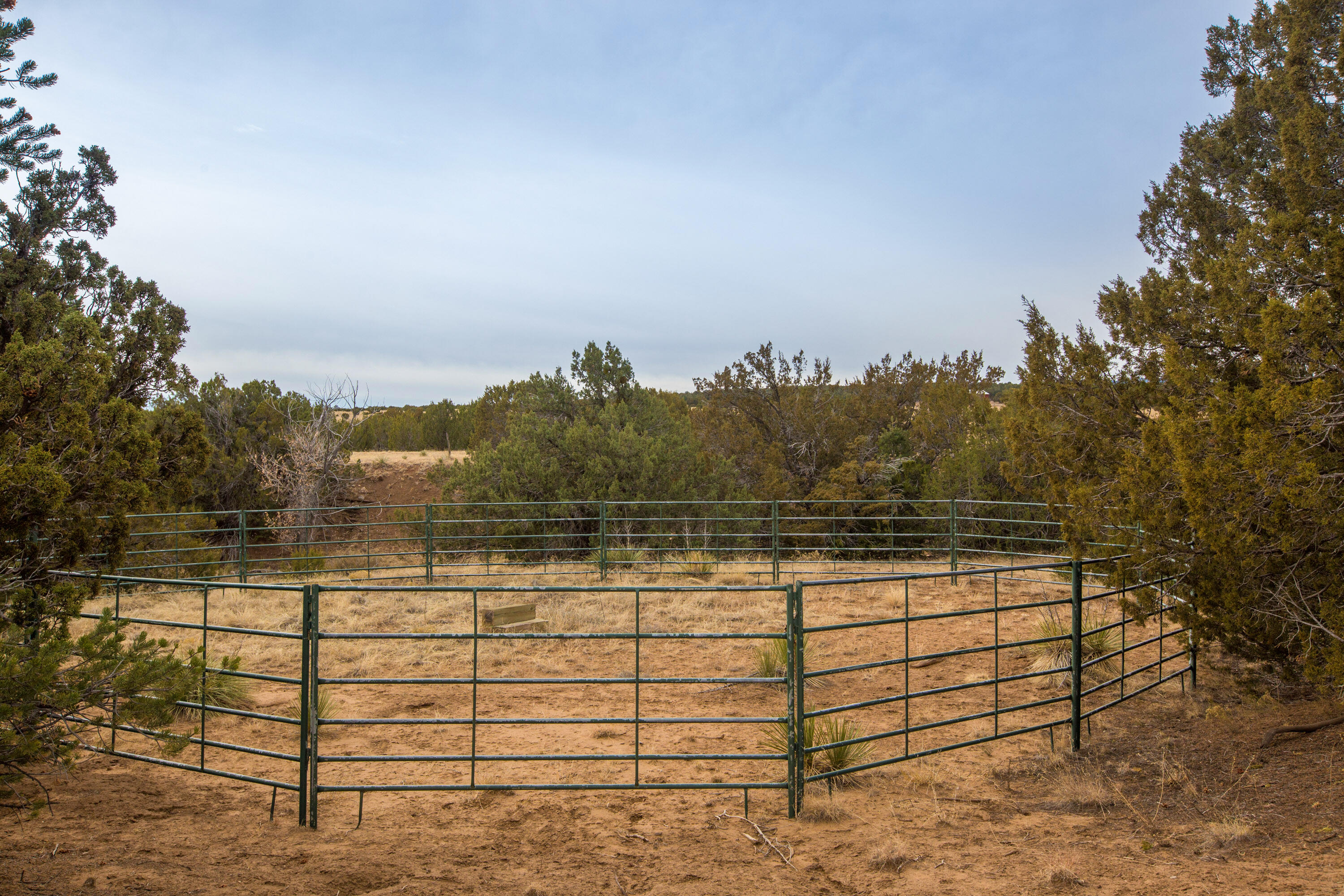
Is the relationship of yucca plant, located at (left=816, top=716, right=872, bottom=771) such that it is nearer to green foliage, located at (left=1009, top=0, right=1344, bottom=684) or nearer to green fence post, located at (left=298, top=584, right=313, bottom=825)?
green foliage, located at (left=1009, top=0, right=1344, bottom=684)

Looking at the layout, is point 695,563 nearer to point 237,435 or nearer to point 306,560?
point 306,560

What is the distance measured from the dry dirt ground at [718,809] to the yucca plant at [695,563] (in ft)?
17.0

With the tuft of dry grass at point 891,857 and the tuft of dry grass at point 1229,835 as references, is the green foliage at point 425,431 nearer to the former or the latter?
the tuft of dry grass at point 891,857

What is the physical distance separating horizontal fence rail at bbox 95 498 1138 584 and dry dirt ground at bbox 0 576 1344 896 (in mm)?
5434

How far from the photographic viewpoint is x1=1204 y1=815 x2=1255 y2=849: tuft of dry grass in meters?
5.09

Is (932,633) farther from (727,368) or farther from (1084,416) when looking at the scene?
(727,368)

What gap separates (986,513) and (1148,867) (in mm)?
15190

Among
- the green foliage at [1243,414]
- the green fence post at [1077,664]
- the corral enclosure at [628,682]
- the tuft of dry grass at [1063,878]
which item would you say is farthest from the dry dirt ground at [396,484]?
the tuft of dry grass at [1063,878]

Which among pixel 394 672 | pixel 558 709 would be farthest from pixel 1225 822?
pixel 394 672

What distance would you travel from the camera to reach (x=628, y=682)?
5375 mm

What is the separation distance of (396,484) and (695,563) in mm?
18004

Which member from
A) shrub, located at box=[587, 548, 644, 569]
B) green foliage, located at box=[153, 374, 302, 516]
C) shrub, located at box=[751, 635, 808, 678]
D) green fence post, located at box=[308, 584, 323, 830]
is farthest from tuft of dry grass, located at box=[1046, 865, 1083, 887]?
green foliage, located at box=[153, 374, 302, 516]

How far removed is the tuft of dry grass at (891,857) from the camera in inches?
194

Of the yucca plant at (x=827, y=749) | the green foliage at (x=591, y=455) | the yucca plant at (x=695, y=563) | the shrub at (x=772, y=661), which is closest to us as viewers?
the yucca plant at (x=827, y=749)
